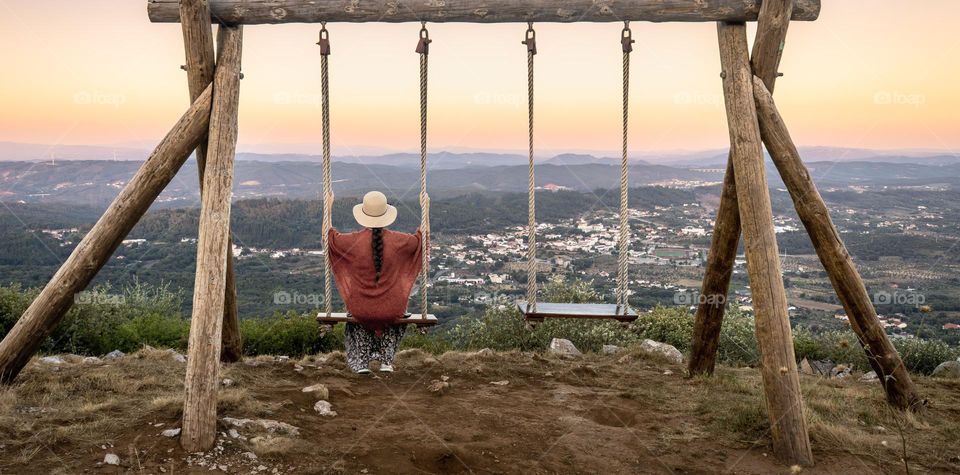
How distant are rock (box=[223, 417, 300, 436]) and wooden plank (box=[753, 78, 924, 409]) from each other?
4.29 m

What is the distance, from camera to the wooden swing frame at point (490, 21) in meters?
5.14

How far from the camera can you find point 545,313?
247 inches

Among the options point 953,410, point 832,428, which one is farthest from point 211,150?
point 953,410

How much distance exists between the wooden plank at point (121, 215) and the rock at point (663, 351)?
5829 millimetres

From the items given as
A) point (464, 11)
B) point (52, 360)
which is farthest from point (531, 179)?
point (52, 360)

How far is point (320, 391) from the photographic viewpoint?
6.37 metres

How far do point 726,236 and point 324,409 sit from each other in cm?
385

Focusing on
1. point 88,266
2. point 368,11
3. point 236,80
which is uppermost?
point 368,11

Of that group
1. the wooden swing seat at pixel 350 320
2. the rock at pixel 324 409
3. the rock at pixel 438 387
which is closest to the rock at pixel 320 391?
the rock at pixel 324 409

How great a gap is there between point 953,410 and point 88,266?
25.2ft

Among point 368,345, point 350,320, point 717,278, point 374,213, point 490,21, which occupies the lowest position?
point 368,345

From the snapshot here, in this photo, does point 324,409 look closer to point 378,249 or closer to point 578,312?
point 378,249

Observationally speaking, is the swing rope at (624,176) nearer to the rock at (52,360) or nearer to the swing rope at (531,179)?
the swing rope at (531,179)

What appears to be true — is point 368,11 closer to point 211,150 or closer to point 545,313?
point 211,150
